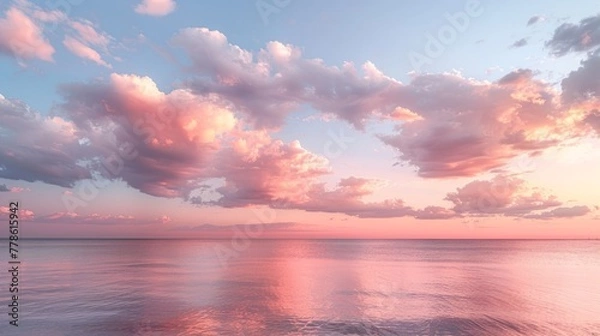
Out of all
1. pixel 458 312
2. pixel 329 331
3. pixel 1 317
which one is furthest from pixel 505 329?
pixel 1 317

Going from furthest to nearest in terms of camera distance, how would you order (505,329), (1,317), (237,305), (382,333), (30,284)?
(30,284), (237,305), (1,317), (505,329), (382,333)

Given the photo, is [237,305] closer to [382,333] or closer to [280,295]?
[280,295]

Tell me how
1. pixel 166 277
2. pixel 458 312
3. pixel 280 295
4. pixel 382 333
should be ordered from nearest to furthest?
pixel 382 333 < pixel 458 312 < pixel 280 295 < pixel 166 277

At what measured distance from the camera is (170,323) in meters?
29.8

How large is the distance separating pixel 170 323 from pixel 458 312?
2489 centimetres

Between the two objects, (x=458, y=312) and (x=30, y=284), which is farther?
(x=30, y=284)

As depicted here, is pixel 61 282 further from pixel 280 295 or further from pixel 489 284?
pixel 489 284

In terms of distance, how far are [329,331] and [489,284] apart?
37099 mm

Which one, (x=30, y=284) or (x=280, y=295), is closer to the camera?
(x=280, y=295)

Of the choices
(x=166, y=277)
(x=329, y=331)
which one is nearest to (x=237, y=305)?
(x=329, y=331)

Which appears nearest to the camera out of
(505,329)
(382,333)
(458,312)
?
(382,333)

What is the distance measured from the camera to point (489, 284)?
5475 centimetres

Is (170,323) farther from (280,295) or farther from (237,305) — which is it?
(280,295)

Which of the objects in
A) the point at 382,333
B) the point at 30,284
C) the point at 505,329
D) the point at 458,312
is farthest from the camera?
the point at 30,284
